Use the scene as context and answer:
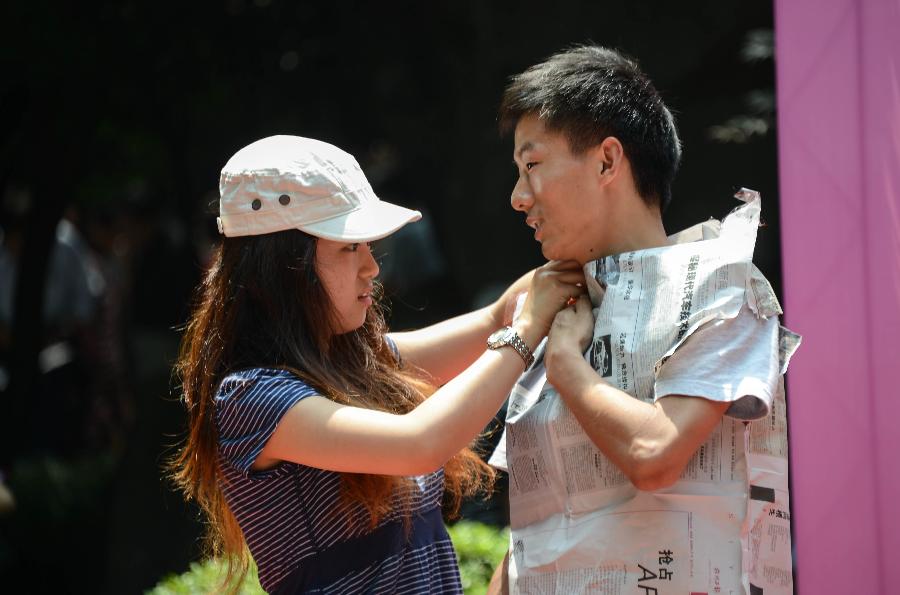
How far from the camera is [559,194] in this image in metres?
2.25

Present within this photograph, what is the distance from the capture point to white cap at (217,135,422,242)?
2.14 meters

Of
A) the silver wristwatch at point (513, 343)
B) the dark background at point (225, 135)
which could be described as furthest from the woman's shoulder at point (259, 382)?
the dark background at point (225, 135)

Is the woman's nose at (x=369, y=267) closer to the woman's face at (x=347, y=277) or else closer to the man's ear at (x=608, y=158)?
the woman's face at (x=347, y=277)

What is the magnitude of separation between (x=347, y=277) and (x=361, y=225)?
123mm

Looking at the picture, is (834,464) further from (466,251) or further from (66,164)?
(66,164)

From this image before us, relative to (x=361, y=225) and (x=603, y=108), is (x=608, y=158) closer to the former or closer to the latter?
(x=603, y=108)

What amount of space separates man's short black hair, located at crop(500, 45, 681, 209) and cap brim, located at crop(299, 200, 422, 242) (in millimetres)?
358

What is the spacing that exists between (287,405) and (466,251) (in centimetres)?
387

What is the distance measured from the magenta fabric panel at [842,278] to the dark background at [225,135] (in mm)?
1436

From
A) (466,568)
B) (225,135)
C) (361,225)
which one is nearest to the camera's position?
(361,225)

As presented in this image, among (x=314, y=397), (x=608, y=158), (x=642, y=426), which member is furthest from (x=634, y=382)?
(x=314, y=397)

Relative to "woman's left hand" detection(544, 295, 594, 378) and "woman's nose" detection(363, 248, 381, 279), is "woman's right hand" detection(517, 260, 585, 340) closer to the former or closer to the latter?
"woman's left hand" detection(544, 295, 594, 378)

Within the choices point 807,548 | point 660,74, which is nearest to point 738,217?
point 807,548

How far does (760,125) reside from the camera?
3943 mm
